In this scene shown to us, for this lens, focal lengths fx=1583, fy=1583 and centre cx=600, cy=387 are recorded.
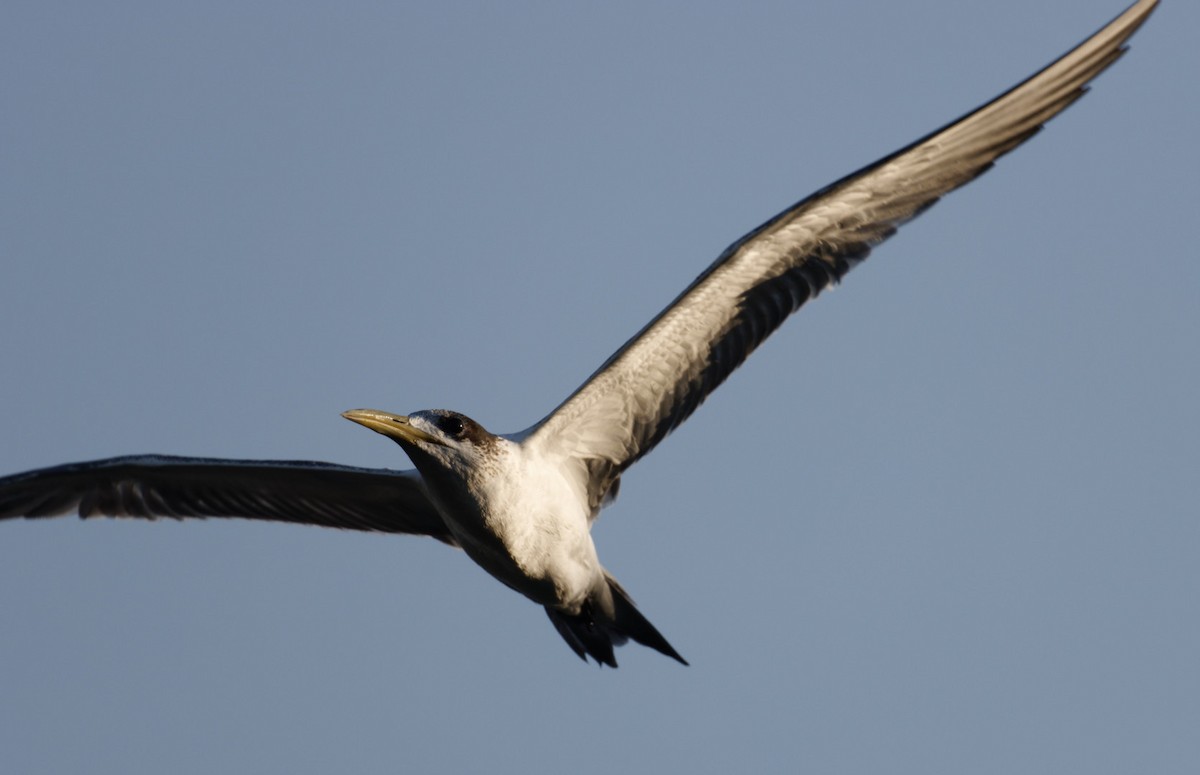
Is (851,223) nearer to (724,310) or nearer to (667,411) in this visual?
(724,310)

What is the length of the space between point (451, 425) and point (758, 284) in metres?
2.85

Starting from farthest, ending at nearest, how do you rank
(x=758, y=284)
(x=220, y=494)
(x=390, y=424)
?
(x=220, y=494) → (x=758, y=284) → (x=390, y=424)

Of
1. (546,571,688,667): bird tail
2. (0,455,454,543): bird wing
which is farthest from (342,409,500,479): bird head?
(546,571,688,667): bird tail

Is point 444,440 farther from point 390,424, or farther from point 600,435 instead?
point 600,435

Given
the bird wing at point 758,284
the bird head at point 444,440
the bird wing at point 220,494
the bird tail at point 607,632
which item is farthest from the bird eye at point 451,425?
the bird tail at point 607,632

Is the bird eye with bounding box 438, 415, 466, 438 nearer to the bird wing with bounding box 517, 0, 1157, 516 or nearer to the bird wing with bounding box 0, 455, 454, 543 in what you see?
the bird wing with bounding box 517, 0, 1157, 516

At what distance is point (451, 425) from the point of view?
11766mm

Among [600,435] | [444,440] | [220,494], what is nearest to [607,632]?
[600,435]

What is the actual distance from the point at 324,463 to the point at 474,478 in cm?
167

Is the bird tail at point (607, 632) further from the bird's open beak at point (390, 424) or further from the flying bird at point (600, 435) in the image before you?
the bird's open beak at point (390, 424)

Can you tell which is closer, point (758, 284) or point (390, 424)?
point (390, 424)

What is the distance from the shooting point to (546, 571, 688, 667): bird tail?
42.3ft

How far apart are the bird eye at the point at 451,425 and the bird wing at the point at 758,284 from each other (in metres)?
0.91

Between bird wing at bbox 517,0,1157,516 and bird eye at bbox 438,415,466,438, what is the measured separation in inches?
35.8
